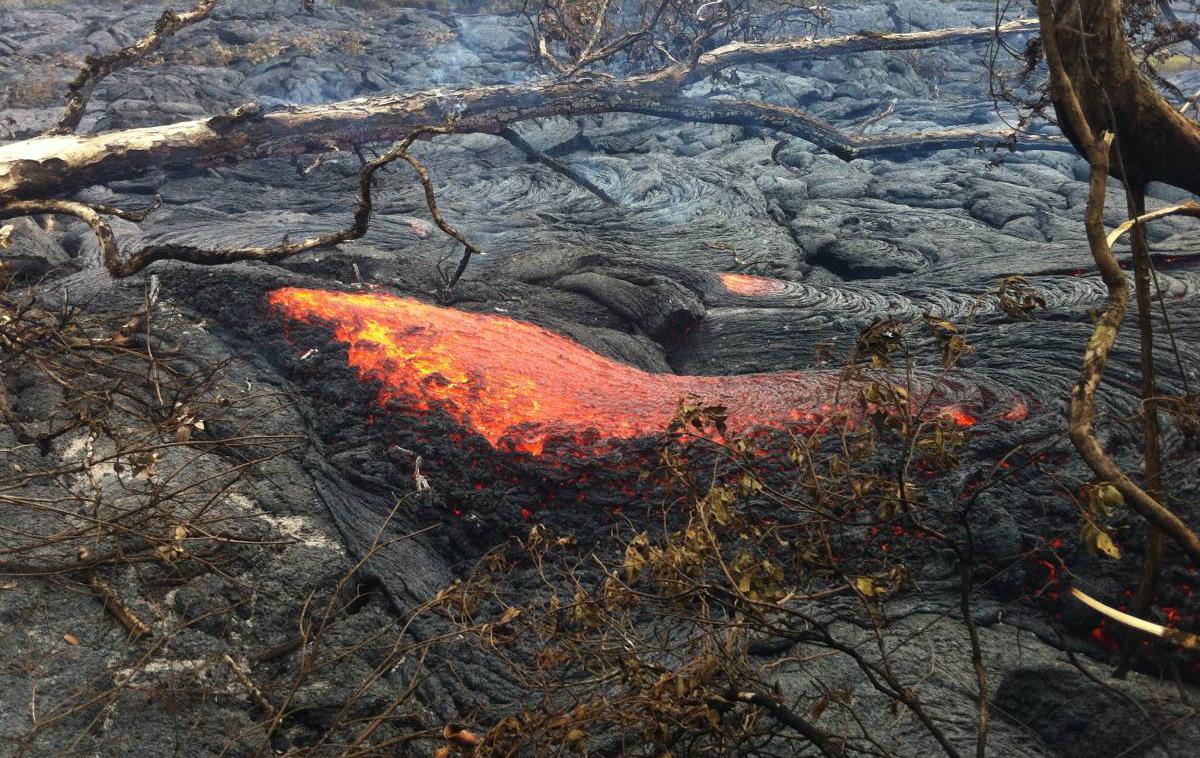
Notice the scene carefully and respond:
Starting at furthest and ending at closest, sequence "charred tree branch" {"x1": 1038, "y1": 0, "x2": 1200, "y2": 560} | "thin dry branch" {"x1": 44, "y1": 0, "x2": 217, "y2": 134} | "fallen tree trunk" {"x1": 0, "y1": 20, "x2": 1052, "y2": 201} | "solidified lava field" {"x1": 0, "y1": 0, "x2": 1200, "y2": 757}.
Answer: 1. "thin dry branch" {"x1": 44, "y1": 0, "x2": 217, "y2": 134}
2. "fallen tree trunk" {"x1": 0, "y1": 20, "x2": 1052, "y2": 201}
3. "solidified lava field" {"x1": 0, "y1": 0, "x2": 1200, "y2": 757}
4. "charred tree branch" {"x1": 1038, "y1": 0, "x2": 1200, "y2": 560}

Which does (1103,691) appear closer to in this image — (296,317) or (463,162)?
(296,317)

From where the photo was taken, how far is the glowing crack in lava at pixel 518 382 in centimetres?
409

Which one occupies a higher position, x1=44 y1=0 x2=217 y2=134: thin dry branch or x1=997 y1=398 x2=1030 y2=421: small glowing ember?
x1=997 y1=398 x2=1030 y2=421: small glowing ember

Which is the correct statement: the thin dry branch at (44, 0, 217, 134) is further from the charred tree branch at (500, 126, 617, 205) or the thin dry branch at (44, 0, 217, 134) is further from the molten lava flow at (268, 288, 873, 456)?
the molten lava flow at (268, 288, 873, 456)

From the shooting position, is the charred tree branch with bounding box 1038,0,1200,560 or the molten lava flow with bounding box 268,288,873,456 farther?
the molten lava flow with bounding box 268,288,873,456

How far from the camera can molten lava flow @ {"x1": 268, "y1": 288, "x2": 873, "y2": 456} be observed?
13.4 feet

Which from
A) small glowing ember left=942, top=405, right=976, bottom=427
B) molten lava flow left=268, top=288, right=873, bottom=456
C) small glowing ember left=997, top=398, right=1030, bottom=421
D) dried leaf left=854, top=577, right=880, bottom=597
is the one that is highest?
dried leaf left=854, top=577, right=880, bottom=597

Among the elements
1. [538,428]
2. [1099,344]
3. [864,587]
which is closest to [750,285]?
[538,428]

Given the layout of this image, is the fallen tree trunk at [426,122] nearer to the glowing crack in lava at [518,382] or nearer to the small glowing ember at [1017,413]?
the glowing crack in lava at [518,382]

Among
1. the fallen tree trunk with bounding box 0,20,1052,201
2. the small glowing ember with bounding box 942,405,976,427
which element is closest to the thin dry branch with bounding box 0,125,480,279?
the fallen tree trunk with bounding box 0,20,1052,201

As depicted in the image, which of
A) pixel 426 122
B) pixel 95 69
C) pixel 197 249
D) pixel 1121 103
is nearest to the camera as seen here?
pixel 1121 103

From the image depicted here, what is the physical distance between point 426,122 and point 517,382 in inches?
235

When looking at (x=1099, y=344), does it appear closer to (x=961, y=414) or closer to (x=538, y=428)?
(x=961, y=414)

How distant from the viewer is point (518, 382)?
4.53 metres
